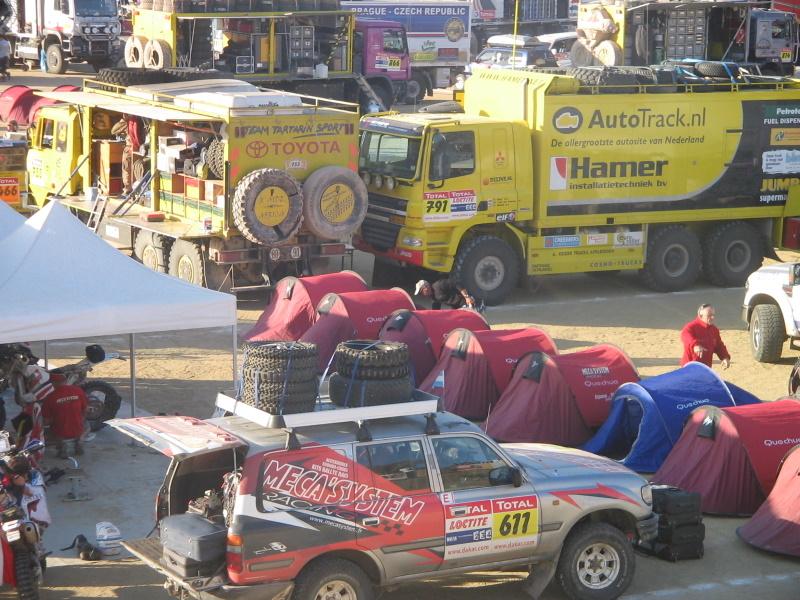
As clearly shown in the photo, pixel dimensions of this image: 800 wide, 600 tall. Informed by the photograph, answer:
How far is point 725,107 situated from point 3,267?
12.0 m

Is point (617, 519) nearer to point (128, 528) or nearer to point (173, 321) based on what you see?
point (128, 528)

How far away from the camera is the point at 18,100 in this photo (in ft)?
103

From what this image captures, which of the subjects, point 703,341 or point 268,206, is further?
point 268,206

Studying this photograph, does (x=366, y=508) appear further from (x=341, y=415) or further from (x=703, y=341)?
(x=703, y=341)

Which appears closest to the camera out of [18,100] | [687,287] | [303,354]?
[303,354]

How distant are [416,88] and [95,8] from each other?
10082mm

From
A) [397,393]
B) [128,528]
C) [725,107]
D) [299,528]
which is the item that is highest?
[725,107]

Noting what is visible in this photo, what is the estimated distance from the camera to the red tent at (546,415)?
540 inches

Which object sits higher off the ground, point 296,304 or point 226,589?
point 296,304

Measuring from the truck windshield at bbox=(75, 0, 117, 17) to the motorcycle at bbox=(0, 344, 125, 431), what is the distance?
29.0 meters

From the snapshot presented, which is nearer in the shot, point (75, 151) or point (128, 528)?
point (128, 528)

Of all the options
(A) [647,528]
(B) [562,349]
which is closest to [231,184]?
(B) [562,349]

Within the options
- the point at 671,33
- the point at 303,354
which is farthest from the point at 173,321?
the point at 671,33

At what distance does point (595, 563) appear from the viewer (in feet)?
32.6
